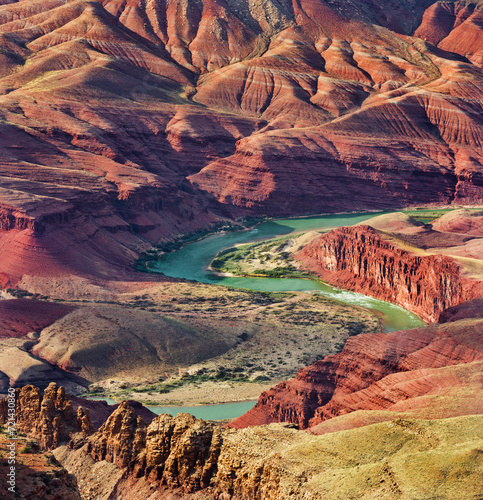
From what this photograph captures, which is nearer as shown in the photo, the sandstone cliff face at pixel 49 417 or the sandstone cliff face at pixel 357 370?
the sandstone cliff face at pixel 49 417

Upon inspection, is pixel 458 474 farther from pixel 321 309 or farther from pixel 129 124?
pixel 129 124

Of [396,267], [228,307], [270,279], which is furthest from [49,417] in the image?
[270,279]

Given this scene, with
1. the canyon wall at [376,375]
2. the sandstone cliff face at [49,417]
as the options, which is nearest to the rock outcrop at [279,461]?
the sandstone cliff face at [49,417]

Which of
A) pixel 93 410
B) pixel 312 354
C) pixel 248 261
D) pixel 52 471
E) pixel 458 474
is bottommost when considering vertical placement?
pixel 248 261

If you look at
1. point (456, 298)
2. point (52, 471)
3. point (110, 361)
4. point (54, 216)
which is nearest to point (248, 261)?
point (54, 216)

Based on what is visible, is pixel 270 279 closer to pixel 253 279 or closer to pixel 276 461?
pixel 253 279

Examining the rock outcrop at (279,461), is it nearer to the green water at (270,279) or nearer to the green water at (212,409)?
the green water at (212,409)

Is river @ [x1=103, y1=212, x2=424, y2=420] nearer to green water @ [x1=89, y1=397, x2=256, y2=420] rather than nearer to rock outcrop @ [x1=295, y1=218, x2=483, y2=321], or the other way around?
green water @ [x1=89, y1=397, x2=256, y2=420]
